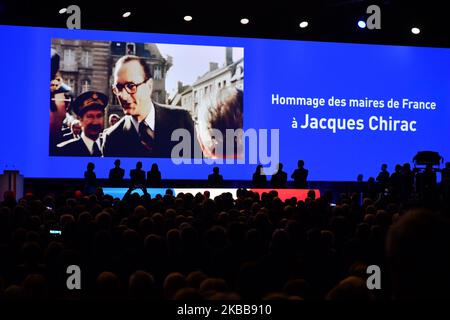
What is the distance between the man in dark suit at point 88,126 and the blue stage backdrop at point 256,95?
0.35 ft

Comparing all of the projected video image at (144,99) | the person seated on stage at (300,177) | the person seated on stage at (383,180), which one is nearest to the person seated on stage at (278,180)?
the person seated on stage at (300,177)

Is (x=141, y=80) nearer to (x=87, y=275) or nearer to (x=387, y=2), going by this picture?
(x=387, y=2)

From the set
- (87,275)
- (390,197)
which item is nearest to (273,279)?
(87,275)

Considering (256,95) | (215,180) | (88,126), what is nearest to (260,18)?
(256,95)

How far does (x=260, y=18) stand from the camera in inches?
597

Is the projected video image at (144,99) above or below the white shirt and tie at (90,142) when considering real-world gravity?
above

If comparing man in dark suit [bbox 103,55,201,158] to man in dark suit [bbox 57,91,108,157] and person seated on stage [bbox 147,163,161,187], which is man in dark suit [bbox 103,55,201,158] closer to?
man in dark suit [bbox 57,91,108,157]

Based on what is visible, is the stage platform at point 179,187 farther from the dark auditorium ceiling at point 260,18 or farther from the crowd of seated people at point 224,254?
the crowd of seated people at point 224,254

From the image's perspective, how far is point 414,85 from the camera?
53.1 ft

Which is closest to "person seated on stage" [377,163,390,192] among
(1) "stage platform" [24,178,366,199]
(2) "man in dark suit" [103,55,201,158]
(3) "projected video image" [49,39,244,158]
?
(1) "stage platform" [24,178,366,199]

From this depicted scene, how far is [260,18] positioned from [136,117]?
3.60m

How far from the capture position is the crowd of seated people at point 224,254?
5.97 feet

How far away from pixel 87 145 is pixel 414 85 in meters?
7.88

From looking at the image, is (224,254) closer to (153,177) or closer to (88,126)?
(153,177)
